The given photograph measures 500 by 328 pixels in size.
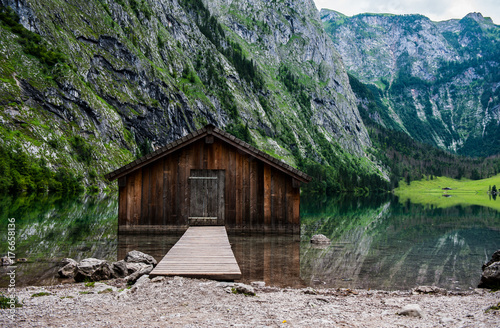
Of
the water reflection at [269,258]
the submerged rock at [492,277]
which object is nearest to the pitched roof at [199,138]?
the water reflection at [269,258]

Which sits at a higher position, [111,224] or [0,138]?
[0,138]

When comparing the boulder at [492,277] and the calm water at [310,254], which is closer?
the boulder at [492,277]

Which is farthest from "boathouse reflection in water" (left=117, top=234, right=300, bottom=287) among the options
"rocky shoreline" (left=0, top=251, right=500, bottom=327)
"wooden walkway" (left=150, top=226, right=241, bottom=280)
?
"rocky shoreline" (left=0, top=251, right=500, bottom=327)

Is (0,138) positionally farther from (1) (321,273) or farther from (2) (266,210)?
(1) (321,273)

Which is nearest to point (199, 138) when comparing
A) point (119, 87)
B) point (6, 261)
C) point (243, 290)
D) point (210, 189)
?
point (210, 189)

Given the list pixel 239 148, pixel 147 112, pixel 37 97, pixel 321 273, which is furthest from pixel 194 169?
pixel 147 112

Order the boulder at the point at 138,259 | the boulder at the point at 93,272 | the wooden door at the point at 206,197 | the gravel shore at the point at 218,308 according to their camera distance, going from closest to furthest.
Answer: the gravel shore at the point at 218,308, the boulder at the point at 93,272, the boulder at the point at 138,259, the wooden door at the point at 206,197

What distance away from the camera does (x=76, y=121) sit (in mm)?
89500

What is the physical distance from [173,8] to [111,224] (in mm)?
148544

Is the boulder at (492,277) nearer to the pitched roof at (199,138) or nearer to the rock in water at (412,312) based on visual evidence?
the rock in water at (412,312)

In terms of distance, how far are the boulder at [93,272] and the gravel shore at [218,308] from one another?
3.73ft

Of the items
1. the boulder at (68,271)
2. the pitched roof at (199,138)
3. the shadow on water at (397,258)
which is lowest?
the shadow on water at (397,258)

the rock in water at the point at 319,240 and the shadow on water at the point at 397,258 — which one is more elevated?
the rock in water at the point at 319,240

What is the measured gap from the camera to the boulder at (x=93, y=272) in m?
11.4
